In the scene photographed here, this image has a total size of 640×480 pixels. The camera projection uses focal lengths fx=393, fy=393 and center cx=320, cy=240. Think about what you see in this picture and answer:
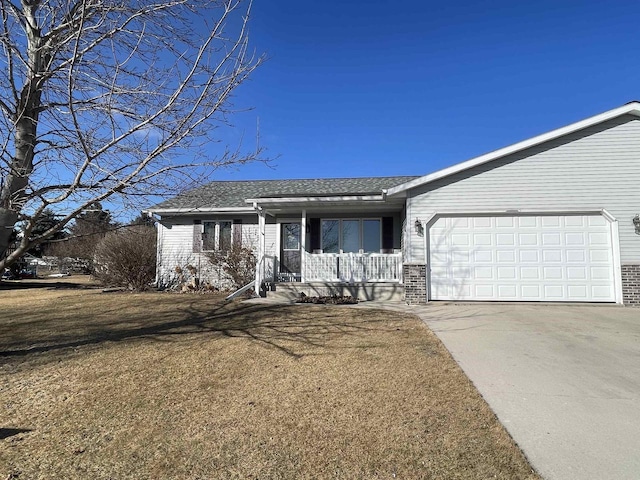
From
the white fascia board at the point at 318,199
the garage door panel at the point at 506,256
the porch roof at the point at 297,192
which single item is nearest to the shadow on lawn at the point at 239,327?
the white fascia board at the point at 318,199

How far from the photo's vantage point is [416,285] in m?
10.6

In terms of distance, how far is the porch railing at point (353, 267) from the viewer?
40.5 ft

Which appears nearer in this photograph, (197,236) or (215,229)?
(215,229)

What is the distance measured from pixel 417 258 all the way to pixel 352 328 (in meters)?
3.97

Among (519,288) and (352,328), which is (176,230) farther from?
(519,288)

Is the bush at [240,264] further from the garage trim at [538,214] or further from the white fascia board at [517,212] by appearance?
the white fascia board at [517,212]

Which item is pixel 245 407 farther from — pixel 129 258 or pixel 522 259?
pixel 129 258

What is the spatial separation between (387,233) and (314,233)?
8.68 ft

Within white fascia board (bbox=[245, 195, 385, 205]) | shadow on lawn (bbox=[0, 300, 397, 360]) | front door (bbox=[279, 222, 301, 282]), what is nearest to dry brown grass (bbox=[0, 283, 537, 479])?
shadow on lawn (bbox=[0, 300, 397, 360])

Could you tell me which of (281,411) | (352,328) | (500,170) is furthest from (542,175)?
(281,411)

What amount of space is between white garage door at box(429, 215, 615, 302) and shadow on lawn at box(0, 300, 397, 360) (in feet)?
10.2

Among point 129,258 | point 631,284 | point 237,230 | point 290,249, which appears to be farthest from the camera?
point 237,230

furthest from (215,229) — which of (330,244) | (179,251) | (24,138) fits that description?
(24,138)

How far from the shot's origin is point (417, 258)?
10.7 m
